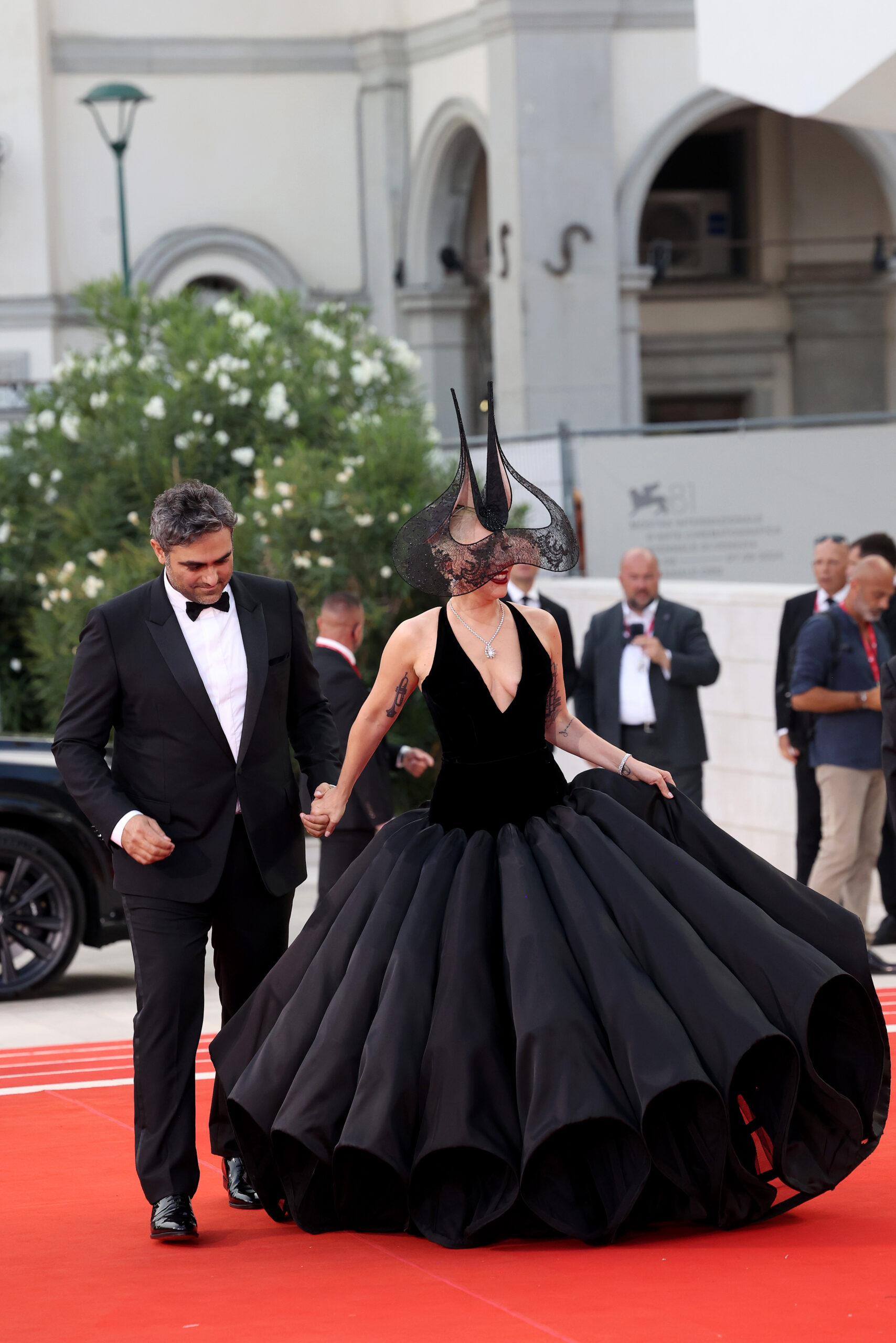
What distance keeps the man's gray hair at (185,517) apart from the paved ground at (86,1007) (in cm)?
316

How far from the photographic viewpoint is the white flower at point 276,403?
48.6 feet

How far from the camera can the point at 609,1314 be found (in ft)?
13.5

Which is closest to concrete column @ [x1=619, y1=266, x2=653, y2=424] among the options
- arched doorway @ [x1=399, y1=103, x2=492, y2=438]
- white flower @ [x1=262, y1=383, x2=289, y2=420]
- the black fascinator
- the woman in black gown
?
arched doorway @ [x1=399, y1=103, x2=492, y2=438]

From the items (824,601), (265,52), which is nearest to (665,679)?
(824,601)

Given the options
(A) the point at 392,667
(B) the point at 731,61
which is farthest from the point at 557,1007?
(B) the point at 731,61

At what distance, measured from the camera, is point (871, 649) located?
9555mm

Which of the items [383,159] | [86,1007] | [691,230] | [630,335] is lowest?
[86,1007]

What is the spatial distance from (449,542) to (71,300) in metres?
20.9

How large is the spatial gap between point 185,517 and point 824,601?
5.55 m

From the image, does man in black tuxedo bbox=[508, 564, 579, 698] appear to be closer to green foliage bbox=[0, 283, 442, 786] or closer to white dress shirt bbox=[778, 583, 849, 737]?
white dress shirt bbox=[778, 583, 849, 737]

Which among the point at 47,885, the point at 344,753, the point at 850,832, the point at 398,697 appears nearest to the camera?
the point at 398,697

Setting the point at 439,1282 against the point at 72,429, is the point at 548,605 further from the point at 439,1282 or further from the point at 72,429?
the point at 439,1282

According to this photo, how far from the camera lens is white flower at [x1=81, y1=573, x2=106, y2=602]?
45.8 feet

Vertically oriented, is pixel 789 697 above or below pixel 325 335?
below
